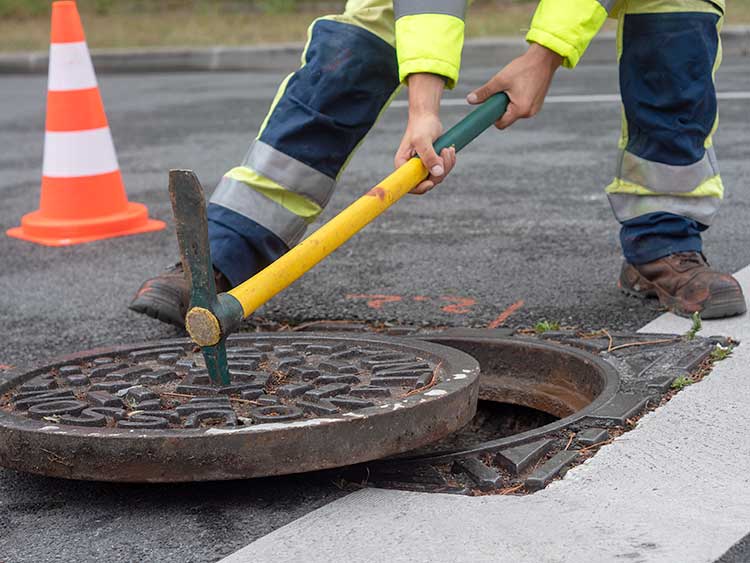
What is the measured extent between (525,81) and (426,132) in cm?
25

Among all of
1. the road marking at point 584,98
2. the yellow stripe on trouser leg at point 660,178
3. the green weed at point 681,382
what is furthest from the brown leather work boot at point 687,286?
the road marking at point 584,98

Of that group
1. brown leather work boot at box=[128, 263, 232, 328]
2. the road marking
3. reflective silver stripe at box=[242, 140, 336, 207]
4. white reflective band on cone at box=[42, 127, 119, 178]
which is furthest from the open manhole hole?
the road marking

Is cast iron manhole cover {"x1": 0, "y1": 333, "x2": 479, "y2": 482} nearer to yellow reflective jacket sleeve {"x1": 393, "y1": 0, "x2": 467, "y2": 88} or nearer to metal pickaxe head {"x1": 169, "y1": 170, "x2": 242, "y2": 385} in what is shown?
metal pickaxe head {"x1": 169, "y1": 170, "x2": 242, "y2": 385}

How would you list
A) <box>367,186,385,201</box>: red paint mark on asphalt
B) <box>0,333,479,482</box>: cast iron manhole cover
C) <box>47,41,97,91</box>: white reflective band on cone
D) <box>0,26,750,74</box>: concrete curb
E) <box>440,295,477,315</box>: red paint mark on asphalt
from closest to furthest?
<box>0,333,479,482</box>: cast iron manhole cover < <box>367,186,385,201</box>: red paint mark on asphalt < <box>440,295,477,315</box>: red paint mark on asphalt < <box>47,41,97,91</box>: white reflective band on cone < <box>0,26,750,74</box>: concrete curb

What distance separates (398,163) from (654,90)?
862 mm

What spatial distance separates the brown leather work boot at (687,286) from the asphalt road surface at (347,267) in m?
0.07

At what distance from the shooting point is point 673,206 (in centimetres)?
303

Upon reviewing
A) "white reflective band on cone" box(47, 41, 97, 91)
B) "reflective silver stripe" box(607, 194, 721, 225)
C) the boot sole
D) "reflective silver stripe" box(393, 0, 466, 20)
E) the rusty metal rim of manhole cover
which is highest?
"reflective silver stripe" box(393, 0, 466, 20)

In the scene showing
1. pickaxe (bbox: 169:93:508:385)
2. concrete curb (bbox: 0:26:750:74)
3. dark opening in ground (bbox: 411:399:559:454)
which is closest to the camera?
pickaxe (bbox: 169:93:508:385)

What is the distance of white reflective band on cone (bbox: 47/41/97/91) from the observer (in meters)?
4.51

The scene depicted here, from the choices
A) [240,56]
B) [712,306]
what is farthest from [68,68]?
[240,56]

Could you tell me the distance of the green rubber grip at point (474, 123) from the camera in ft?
7.73

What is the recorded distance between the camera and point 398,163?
2355mm

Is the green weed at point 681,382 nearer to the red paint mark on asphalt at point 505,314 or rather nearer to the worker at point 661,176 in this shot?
the worker at point 661,176
